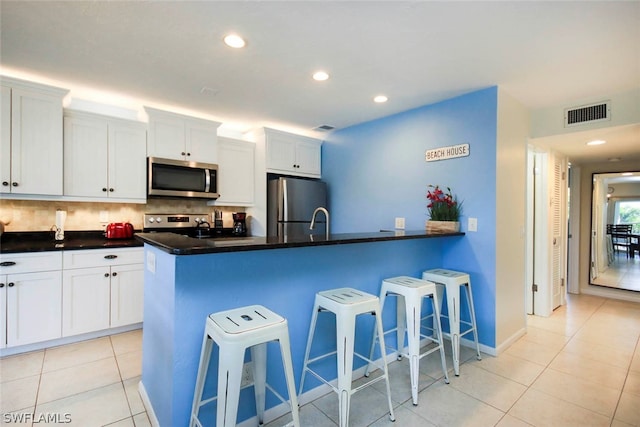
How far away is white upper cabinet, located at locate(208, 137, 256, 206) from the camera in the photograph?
390 centimetres

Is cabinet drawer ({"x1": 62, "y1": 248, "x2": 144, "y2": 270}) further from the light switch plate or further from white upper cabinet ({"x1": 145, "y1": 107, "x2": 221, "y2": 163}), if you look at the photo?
the light switch plate

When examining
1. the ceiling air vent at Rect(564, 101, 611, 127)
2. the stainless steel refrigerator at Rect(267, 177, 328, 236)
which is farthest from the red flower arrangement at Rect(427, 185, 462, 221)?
the stainless steel refrigerator at Rect(267, 177, 328, 236)

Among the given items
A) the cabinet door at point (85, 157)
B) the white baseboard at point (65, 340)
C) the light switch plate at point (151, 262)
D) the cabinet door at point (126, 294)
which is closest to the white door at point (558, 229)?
the light switch plate at point (151, 262)

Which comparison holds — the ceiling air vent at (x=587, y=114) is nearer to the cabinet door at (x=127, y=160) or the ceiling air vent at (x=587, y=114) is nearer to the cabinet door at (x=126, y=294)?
the cabinet door at (x=127, y=160)

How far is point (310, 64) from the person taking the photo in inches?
91.8

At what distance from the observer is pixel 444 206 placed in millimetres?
2936

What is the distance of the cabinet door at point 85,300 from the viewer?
270 cm

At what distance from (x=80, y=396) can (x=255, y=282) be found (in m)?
1.50

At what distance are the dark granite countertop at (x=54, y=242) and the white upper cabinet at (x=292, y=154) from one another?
1905 millimetres

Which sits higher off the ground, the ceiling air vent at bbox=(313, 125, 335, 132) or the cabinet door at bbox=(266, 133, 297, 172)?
the ceiling air vent at bbox=(313, 125, 335, 132)

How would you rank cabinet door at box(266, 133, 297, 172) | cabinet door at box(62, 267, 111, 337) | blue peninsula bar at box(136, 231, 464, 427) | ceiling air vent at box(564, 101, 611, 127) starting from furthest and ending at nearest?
cabinet door at box(266, 133, 297, 172) → ceiling air vent at box(564, 101, 611, 127) → cabinet door at box(62, 267, 111, 337) → blue peninsula bar at box(136, 231, 464, 427)

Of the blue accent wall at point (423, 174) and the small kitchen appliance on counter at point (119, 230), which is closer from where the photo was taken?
the blue accent wall at point (423, 174)

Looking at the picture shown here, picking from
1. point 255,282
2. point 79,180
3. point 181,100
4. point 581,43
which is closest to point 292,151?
point 181,100

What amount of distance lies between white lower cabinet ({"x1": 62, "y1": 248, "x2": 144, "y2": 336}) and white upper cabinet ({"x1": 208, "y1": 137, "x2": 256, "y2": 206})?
1250 millimetres
